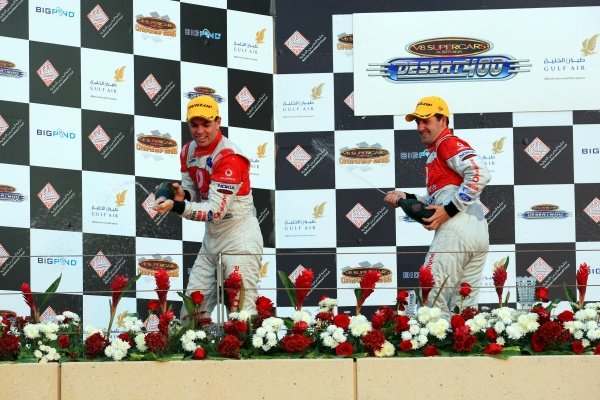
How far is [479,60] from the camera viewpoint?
788 cm

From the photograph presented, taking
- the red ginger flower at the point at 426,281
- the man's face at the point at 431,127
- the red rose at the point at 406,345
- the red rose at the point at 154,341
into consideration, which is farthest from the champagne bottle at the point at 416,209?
the red rose at the point at 154,341

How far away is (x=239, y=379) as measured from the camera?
4.71 metres

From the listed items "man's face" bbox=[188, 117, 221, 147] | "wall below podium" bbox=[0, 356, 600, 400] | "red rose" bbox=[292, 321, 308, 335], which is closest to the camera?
"wall below podium" bbox=[0, 356, 600, 400]

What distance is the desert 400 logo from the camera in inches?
309

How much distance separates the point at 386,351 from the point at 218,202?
1.39 metres

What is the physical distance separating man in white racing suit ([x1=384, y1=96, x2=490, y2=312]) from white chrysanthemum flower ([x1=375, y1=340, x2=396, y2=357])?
1.07 meters

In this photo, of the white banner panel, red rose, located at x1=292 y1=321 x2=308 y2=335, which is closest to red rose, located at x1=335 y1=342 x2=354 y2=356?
red rose, located at x1=292 y1=321 x2=308 y2=335

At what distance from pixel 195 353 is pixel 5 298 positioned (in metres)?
2.56

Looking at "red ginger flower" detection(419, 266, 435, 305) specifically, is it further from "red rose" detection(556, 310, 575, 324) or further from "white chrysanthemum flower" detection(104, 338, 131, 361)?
"white chrysanthemum flower" detection(104, 338, 131, 361)

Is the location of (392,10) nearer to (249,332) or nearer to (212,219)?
(212,219)

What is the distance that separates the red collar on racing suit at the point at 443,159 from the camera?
239 inches

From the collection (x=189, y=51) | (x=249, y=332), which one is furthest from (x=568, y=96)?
(x=249, y=332)

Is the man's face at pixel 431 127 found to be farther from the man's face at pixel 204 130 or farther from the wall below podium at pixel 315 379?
the wall below podium at pixel 315 379

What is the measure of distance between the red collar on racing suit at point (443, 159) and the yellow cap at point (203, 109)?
3.65 feet
